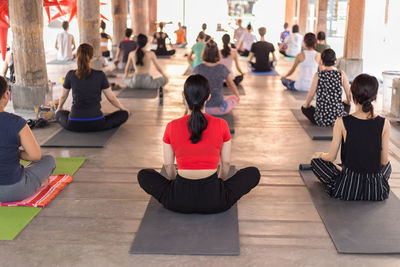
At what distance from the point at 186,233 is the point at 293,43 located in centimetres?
1083

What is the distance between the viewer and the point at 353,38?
31.8ft

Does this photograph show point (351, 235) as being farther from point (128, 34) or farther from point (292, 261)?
point (128, 34)

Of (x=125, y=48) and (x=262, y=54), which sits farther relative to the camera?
(x=125, y=48)

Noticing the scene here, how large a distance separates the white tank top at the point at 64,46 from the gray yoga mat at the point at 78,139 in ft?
21.3

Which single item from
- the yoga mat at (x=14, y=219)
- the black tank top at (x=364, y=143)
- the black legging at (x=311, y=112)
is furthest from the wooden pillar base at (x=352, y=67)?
the yoga mat at (x=14, y=219)

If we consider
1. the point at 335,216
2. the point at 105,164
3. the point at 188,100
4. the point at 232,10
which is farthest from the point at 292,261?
the point at 232,10

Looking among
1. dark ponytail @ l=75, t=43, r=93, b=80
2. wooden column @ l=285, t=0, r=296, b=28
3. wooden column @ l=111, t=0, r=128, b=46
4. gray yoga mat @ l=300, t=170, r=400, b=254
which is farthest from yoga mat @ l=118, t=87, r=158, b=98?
wooden column @ l=285, t=0, r=296, b=28

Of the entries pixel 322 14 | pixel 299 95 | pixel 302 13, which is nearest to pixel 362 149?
pixel 299 95

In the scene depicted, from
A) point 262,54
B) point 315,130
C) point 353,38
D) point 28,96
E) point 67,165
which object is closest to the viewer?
point 67,165

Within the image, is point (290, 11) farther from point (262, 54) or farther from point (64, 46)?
point (64, 46)

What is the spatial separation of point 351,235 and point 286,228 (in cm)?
40

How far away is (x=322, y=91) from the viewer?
17.8 feet

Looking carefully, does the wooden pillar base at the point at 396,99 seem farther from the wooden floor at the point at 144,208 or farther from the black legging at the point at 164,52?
the black legging at the point at 164,52

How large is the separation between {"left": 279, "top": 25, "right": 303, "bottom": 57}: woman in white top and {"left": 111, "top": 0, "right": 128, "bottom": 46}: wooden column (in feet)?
14.0
